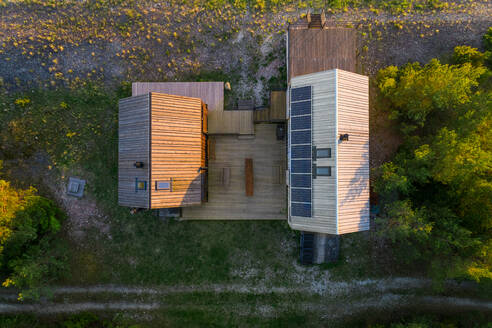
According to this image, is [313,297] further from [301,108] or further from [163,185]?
[301,108]

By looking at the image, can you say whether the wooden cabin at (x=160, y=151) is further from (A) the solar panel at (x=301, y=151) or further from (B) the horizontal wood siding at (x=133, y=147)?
(A) the solar panel at (x=301, y=151)

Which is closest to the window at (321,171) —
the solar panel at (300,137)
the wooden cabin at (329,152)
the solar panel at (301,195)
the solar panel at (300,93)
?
the wooden cabin at (329,152)

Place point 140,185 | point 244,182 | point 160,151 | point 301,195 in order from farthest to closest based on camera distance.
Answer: point 244,182
point 140,185
point 160,151
point 301,195

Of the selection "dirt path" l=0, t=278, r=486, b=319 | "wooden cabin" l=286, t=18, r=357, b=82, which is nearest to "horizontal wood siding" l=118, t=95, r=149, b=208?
"dirt path" l=0, t=278, r=486, b=319

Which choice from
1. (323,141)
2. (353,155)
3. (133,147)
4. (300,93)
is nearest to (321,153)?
(323,141)

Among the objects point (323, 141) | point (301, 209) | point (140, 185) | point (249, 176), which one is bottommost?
point (301, 209)

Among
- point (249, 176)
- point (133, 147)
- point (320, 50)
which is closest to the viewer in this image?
point (133, 147)

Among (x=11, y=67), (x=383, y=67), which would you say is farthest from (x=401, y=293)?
(x=11, y=67)
